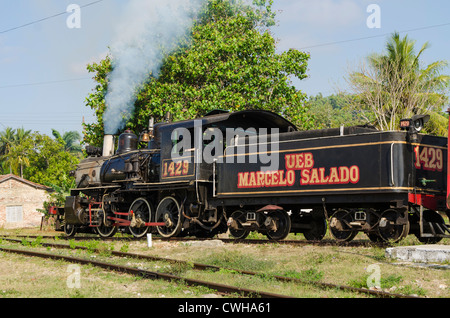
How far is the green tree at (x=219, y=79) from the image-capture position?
953 inches

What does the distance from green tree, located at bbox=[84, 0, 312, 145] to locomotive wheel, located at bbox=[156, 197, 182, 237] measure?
975cm

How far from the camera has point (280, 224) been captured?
12.1m

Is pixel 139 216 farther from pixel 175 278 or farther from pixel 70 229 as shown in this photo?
pixel 175 278

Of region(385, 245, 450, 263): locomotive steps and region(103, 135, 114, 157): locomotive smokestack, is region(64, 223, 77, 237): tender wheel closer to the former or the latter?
region(103, 135, 114, 157): locomotive smokestack

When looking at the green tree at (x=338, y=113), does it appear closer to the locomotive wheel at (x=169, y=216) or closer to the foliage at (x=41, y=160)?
the locomotive wheel at (x=169, y=216)

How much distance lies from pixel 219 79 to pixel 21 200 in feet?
74.0

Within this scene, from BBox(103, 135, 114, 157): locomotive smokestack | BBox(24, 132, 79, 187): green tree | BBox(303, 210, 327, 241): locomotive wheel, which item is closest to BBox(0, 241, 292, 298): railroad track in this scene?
BBox(303, 210, 327, 241): locomotive wheel

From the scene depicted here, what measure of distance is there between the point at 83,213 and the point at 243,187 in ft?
22.0

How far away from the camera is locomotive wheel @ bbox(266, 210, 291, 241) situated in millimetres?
11891

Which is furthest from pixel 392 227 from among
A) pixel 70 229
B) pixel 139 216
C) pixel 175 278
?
pixel 70 229

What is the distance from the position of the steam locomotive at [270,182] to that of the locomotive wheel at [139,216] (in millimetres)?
32

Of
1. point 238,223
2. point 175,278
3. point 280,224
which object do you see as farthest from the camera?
point 238,223
